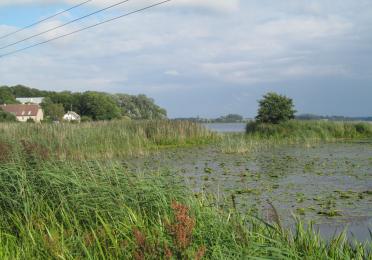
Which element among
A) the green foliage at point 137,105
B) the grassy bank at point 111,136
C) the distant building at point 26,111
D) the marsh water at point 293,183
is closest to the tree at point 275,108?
the grassy bank at point 111,136

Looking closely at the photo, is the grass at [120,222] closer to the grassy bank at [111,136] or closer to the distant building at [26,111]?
the grassy bank at [111,136]

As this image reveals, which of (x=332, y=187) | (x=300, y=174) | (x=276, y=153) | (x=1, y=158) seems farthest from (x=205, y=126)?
(x=1, y=158)

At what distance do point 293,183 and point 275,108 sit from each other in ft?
61.9

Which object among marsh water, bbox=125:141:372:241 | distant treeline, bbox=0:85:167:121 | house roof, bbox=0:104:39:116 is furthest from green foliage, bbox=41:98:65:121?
marsh water, bbox=125:141:372:241

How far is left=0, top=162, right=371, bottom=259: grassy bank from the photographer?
438 cm

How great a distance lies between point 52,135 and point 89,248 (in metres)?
17.3

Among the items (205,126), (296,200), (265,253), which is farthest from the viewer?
(205,126)

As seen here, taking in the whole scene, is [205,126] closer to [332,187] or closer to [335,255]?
[332,187]

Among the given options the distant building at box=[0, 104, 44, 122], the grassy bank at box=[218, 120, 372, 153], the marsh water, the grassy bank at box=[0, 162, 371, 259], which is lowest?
the marsh water

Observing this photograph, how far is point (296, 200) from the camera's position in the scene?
10.3m

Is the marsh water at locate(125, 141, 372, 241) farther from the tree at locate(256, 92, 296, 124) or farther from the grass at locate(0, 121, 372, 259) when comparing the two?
the tree at locate(256, 92, 296, 124)

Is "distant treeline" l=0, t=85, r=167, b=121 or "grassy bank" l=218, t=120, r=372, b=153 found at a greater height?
"distant treeline" l=0, t=85, r=167, b=121

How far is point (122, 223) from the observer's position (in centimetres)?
549

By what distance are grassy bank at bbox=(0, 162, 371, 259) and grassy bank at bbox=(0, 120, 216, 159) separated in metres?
9.88
